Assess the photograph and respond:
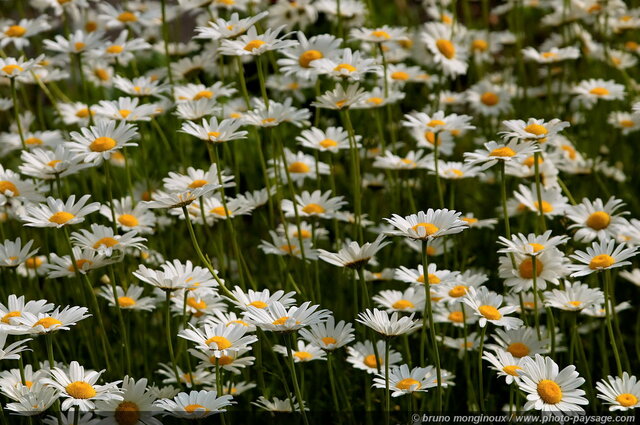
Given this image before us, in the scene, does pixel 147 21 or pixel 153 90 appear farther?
pixel 147 21

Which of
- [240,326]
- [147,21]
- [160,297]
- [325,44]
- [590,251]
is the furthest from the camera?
[147,21]

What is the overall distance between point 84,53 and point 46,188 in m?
0.88

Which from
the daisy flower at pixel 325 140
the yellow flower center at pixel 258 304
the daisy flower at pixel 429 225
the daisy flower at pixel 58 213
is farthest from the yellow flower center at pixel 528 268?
the daisy flower at pixel 58 213

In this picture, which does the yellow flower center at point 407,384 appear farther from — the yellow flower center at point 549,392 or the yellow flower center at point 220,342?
the yellow flower center at point 220,342

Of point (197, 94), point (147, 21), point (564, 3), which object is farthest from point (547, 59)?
point (147, 21)

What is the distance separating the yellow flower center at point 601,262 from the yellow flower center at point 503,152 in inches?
→ 14.5

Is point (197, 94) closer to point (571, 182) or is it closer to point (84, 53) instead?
point (84, 53)

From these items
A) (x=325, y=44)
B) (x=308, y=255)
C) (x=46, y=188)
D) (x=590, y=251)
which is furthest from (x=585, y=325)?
(x=46, y=188)

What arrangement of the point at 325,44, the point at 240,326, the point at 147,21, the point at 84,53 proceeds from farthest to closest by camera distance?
the point at 147,21 → the point at 84,53 → the point at 325,44 → the point at 240,326

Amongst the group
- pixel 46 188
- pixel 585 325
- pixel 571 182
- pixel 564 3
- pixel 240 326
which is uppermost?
pixel 564 3

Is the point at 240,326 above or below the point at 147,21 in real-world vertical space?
below

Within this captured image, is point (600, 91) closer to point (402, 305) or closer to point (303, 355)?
point (402, 305)

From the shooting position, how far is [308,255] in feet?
8.85

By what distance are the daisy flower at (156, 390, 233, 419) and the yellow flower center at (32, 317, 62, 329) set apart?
315 mm
